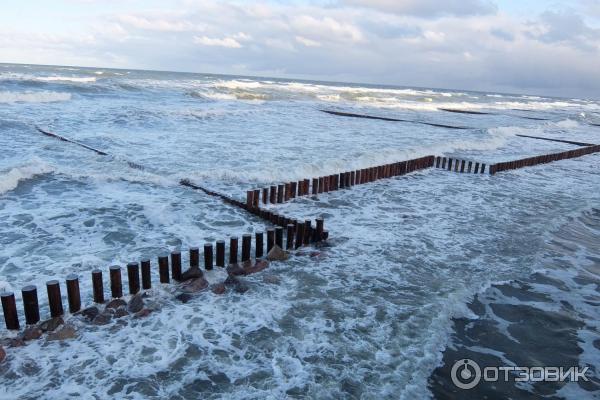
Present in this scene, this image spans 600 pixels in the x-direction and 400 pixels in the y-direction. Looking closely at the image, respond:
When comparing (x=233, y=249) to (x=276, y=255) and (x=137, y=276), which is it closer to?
(x=276, y=255)

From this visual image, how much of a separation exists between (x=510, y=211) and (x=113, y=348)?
9.96m

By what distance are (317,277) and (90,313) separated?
10.8 feet

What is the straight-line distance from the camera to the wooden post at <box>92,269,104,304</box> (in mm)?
5502

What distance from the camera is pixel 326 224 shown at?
9445 millimetres

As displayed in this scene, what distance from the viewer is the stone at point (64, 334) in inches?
199

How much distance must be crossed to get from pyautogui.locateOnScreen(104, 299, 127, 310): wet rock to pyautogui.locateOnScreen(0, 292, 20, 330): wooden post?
99 centimetres

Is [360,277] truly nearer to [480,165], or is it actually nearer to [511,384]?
[511,384]

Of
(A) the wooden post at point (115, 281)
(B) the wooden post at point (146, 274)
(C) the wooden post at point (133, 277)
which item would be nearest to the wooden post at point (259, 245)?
(B) the wooden post at point (146, 274)

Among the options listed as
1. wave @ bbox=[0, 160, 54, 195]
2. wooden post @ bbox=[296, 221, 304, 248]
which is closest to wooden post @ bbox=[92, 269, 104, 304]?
wooden post @ bbox=[296, 221, 304, 248]

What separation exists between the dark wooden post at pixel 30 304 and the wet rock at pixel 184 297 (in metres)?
1.70

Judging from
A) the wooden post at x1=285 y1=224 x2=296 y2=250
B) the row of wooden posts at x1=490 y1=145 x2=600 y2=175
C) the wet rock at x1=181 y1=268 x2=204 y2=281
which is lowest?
the wet rock at x1=181 y1=268 x2=204 y2=281

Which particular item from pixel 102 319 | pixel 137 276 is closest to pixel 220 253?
pixel 137 276

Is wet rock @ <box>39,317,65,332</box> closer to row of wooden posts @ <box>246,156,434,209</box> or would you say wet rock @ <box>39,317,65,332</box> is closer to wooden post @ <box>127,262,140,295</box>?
wooden post @ <box>127,262,140,295</box>

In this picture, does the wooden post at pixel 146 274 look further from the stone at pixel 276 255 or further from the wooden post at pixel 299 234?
the wooden post at pixel 299 234
